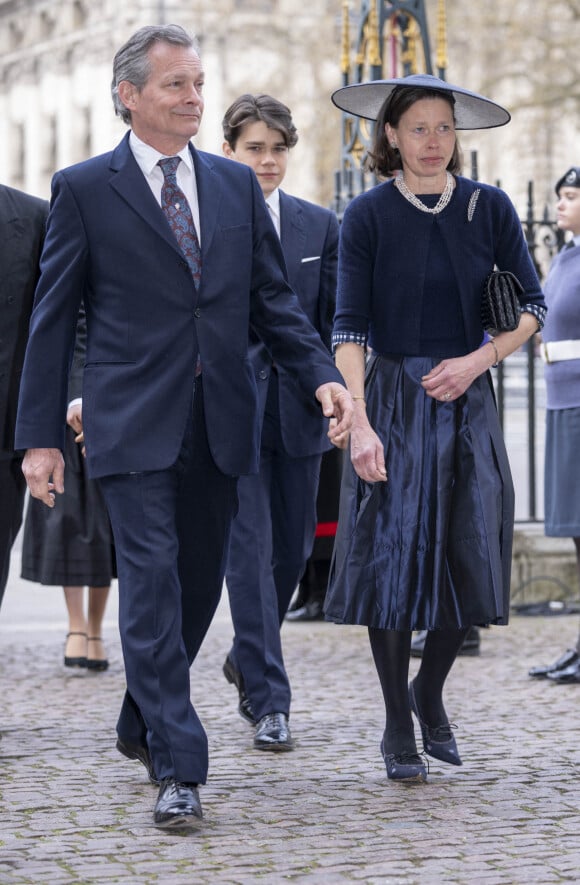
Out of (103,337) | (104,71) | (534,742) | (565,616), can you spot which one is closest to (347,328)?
(103,337)

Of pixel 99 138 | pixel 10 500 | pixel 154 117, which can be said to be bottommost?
pixel 10 500

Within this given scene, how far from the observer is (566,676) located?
6895mm

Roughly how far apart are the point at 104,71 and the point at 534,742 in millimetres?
54770

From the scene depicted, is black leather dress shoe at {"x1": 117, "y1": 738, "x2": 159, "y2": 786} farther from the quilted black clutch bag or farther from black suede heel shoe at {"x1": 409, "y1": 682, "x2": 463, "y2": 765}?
the quilted black clutch bag

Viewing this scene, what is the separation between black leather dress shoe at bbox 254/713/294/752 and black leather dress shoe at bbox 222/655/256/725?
170 millimetres

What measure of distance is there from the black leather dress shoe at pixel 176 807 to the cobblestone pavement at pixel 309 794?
0.13 feet

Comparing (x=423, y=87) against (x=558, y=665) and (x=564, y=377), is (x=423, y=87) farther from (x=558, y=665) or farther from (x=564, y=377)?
(x=558, y=665)

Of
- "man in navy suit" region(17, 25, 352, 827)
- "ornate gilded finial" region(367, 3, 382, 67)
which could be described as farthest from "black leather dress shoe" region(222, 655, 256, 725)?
"ornate gilded finial" region(367, 3, 382, 67)

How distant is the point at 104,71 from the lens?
2301 inches

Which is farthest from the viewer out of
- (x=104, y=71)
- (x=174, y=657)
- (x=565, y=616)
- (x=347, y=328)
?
(x=104, y=71)

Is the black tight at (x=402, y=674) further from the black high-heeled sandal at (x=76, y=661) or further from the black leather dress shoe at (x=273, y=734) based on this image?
the black high-heeled sandal at (x=76, y=661)

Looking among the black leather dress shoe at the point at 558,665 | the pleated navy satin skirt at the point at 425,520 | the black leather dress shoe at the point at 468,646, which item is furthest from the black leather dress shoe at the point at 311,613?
the pleated navy satin skirt at the point at 425,520

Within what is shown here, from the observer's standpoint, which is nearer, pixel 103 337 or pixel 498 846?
pixel 498 846

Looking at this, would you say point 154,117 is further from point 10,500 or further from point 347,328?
point 10,500
